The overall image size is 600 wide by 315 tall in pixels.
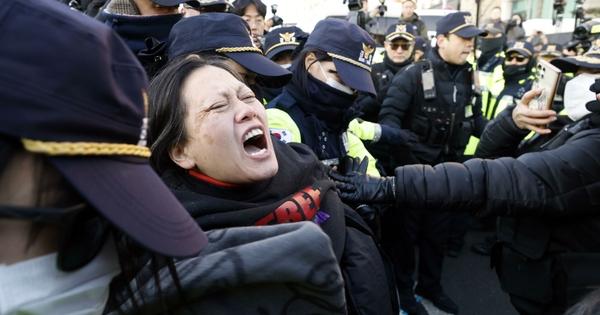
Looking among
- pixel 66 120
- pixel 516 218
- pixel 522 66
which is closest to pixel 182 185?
pixel 66 120

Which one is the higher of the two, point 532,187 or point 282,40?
point 282,40

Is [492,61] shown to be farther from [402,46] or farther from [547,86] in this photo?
[547,86]

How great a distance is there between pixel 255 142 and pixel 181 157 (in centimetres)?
21

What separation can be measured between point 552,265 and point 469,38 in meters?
2.66

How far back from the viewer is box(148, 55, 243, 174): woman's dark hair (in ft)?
4.26

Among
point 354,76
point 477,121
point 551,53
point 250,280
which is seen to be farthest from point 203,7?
point 551,53

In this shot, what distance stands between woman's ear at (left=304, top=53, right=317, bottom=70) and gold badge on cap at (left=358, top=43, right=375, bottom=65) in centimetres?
21

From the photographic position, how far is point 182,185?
128 cm

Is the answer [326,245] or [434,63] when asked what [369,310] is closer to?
[326,245]

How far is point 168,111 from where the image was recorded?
4.30ft

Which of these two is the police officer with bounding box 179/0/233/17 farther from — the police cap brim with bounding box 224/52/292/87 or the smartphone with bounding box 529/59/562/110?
the smartphone with bounding box 529/59/562/110

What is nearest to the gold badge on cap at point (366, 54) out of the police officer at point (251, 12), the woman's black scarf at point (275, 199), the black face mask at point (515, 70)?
the woman's black scarf at point (275, 199)

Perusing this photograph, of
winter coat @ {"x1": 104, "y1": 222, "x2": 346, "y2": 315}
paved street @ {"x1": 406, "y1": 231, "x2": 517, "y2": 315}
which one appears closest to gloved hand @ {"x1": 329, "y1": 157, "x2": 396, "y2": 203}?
winter coat @ {"x1": 104, "y1": 222, "x2": 346, "y2": 315}

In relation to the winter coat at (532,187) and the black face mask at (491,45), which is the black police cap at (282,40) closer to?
the winter coat at (532,187)
